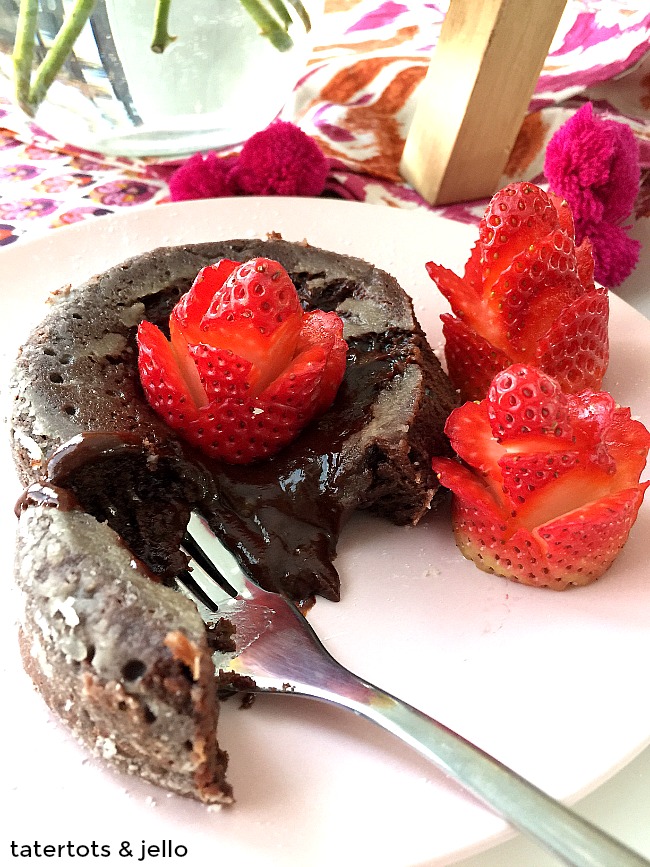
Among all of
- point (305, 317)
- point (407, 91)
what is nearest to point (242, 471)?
point (305, 317)

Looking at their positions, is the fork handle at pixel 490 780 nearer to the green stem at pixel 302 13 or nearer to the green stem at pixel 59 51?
the green stem at pixel 59 51

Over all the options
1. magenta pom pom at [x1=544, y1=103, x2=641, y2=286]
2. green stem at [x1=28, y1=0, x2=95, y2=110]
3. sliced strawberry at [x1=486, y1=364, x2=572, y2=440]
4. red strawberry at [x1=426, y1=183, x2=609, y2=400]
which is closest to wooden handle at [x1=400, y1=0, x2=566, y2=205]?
magenta pom pom at [x1=544, y1=103, x2=641, y2=286]

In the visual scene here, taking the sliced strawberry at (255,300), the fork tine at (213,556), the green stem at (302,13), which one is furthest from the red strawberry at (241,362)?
the green stem at (302,13)

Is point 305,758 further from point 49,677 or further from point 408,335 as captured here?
point 408,335

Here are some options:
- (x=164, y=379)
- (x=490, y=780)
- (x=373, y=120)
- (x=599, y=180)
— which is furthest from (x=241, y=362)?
(x=373, y=120)

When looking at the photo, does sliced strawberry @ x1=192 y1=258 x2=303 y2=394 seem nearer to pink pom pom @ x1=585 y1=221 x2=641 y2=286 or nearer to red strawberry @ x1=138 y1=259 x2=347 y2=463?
red strawberry @ x1=138 y1=259 x2=347 y2=463

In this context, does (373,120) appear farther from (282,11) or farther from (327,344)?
(327,344)
